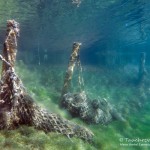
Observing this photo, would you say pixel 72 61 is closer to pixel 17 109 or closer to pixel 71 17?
pixel 17 109

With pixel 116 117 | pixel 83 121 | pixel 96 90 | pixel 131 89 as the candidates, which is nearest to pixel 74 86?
pixel 96 90

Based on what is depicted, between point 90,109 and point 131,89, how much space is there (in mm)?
11894

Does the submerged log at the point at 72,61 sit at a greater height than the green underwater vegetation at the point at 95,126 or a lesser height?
greater

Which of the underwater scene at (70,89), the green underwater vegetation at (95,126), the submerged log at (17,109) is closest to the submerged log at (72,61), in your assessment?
the underwater scene at (70,89)

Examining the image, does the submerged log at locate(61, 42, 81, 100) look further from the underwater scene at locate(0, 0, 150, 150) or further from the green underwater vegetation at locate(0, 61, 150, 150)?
the green underwater vegetation at locate(0, 61, 150, 150)

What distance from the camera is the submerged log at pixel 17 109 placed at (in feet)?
Answer: 20.9

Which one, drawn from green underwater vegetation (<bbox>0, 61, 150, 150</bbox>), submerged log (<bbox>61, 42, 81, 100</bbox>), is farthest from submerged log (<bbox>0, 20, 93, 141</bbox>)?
submerged log (<bbox>61, 42, 81, 100</bbox>)

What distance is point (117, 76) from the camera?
88.7 feet

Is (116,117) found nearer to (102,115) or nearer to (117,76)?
(102,115)

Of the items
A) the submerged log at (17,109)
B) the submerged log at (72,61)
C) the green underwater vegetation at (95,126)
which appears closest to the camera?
the green underwater vegetation at (95,126)

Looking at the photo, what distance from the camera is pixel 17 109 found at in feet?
21.6

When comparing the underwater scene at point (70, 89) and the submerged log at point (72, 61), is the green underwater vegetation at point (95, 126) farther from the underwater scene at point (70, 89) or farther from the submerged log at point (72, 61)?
the submerged log at point (72, 61)

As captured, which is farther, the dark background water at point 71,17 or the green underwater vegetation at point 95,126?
the dark background water at point 71,17

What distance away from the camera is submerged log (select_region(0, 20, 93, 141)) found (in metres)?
6.37
